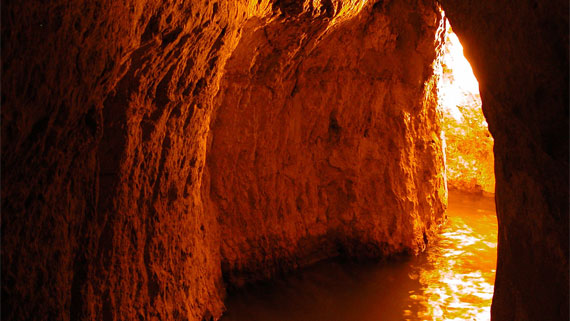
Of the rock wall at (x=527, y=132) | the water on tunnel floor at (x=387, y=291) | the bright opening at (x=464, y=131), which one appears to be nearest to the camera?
the rock wall at (x=527, y=132)

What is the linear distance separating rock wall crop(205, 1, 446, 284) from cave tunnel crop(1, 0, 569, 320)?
2cm

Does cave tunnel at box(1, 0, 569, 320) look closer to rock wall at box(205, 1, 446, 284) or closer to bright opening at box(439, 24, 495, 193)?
rock wall at box(205, 1, 446, 284)

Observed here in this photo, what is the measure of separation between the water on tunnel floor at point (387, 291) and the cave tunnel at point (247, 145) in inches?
7.5

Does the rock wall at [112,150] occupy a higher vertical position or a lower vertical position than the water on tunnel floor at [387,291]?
higher

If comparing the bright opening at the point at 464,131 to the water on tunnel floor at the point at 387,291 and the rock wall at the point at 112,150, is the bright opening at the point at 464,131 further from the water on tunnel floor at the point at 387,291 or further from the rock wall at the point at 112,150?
the rock wall at the point at 112,150

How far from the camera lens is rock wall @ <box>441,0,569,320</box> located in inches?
70.0

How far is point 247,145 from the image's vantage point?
4922 millimetres

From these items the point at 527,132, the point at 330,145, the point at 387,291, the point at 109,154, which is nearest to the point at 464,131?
the point at 330,145

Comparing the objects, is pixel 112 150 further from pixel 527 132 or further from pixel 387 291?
pixel 387 291

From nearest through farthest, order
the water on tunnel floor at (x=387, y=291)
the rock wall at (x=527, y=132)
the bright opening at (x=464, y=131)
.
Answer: the rock wall at (x=527, y=132), the water on tunnel floor at (x=387, y=291), the bright opening at (x=464, y=131)

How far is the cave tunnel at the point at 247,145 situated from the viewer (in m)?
1.87

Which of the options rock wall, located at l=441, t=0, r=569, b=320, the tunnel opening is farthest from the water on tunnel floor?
rock wall, located at l=441, t=0, r=569, b=320

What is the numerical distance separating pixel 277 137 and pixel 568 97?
12.2ft

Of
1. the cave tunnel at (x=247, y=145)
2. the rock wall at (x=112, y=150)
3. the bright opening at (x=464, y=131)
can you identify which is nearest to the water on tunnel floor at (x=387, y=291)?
the cave tunnel at (x=247, y=145)
